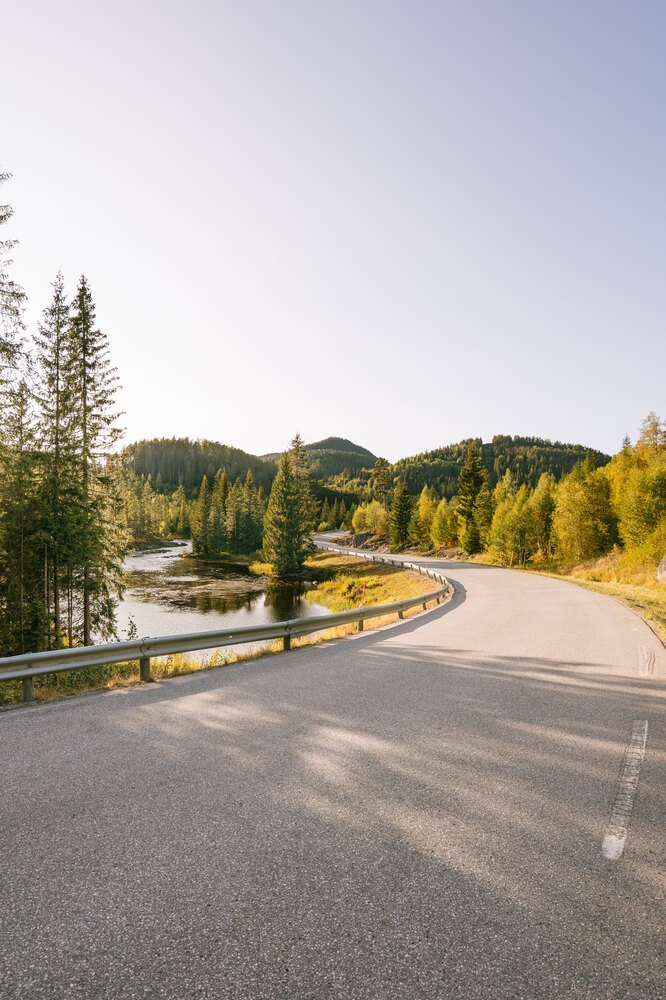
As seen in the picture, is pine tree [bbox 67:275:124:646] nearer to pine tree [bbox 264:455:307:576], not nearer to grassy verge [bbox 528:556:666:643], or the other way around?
grassy verge [bbox 528:556:666:643]

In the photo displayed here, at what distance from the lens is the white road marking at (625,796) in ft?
11.3

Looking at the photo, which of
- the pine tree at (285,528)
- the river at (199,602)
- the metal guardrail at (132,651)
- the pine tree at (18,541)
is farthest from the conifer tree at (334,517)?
the metal guardrail at (132,651)

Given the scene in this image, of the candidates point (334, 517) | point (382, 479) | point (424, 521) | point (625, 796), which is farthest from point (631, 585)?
point (334, 517)

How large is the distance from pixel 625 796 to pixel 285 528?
51.4 metres

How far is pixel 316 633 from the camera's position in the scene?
54.6ft

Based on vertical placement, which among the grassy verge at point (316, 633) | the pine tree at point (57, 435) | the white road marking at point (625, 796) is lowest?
the grassy verge at point (316, 633)

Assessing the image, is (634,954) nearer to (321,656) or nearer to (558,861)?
(558,861)

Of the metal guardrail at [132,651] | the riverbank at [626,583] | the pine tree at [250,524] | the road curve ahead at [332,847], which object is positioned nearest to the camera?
the road curve ahead at [332,847]

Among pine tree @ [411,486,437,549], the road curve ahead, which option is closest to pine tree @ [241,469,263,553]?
pine tree @ [411,486,437,549]

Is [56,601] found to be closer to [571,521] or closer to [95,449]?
[95,449]

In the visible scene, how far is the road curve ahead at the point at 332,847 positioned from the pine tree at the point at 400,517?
2568 inches

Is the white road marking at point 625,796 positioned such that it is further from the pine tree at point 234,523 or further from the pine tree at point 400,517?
the pine tree at point 234,523

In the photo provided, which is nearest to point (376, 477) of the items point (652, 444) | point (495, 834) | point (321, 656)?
point (652, 444)

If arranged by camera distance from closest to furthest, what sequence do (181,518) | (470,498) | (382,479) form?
(470,498) → (382,479) → (181,518)
